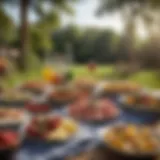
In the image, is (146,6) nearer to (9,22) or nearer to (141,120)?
(141,120)

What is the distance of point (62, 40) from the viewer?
4.96 feet

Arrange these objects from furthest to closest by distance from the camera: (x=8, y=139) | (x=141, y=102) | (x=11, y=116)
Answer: (x=141, y=102), (x=11, y=116), (x=8, y=139)

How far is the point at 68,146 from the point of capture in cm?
138

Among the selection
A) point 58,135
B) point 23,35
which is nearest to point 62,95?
point 58,135

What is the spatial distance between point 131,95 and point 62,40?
419 mm

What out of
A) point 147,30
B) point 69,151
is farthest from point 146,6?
point 69,151

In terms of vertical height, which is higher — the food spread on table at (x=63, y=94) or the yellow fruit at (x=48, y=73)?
the yellow fruit at (x=48, y=73)

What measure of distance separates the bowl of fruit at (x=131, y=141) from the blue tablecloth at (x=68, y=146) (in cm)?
4

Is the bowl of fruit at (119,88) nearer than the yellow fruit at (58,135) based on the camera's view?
No

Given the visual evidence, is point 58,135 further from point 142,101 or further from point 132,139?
point 142,101

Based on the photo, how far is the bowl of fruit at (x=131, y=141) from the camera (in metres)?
1.30

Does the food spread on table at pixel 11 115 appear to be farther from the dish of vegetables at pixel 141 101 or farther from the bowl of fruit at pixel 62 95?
the dish of vegetables at pixel 141 101

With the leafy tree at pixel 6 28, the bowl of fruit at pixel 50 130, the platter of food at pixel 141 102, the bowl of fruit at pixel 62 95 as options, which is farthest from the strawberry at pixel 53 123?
the leafy tree at pixel 6 28

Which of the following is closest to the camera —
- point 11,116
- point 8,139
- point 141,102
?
point 8,139
